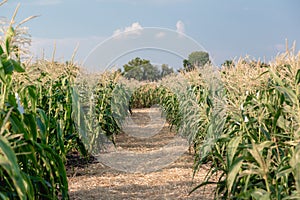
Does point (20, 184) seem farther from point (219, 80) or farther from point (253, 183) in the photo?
point (219, 80)

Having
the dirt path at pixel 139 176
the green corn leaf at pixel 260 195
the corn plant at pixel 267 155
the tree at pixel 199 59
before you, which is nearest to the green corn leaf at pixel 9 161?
the corn plant at pixel 267 155

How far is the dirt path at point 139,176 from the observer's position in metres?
5.32

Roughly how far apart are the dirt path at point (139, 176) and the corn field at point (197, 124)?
0.38 m

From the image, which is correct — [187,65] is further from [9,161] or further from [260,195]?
[9,161]

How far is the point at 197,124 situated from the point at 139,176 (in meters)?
1.14

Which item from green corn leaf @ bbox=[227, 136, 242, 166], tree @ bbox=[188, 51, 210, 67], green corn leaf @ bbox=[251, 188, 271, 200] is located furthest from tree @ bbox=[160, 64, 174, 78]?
green corn leaf @ bbox=[251, 188, 271, 200]

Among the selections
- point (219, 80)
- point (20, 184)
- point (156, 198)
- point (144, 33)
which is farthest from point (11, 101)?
point (144, 33)

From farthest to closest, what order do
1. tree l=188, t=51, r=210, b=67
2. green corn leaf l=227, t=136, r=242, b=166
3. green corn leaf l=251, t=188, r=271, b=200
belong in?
tree l=188, t=51, r=210, b=67 < green corn leaf l=227, t=136, r=242, b=166 < green corn leaf l=251, t=188, r=271, b=200

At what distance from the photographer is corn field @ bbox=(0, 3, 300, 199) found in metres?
2.47

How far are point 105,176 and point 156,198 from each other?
55.3 inches

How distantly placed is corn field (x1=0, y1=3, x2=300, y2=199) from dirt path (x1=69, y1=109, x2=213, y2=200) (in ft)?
1.23

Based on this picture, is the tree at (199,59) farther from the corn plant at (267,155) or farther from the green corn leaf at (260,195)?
the green corn leaf at (260,195)

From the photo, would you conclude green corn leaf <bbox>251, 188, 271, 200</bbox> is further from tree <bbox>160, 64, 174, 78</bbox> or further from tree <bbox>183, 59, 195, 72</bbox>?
tree <bbox>160, 64, 174, 78</bbox>

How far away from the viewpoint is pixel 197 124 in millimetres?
6457
